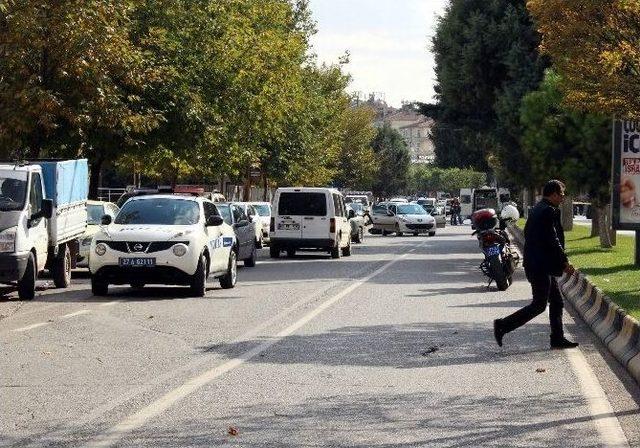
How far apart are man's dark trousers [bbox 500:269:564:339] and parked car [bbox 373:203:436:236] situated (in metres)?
50.1

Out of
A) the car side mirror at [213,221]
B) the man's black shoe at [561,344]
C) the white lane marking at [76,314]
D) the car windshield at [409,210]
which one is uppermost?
the car side mirror at [213,221]

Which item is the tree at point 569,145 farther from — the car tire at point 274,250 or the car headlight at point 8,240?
the car headlight at point 8,240

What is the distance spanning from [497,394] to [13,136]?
22595mm

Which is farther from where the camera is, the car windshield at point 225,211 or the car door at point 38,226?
the car windshield at point 225,211

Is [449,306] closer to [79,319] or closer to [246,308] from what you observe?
[246,308]

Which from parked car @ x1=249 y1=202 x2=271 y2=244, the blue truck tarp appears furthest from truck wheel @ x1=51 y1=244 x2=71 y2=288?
parked car @ x1=249 y1=202 x2=271 y2=244

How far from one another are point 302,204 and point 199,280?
51.7 ft

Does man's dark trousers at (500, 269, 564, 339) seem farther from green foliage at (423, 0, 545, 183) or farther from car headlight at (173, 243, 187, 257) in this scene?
green foliage at (423, 0, 545, 183)

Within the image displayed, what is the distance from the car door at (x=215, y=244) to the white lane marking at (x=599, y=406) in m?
10.4

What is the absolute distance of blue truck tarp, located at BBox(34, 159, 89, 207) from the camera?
24.7 metres

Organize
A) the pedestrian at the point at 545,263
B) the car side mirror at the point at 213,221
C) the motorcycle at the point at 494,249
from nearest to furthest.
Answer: the pedestrian at the point at 545,263, the car side mirror at the point at 213,221, the motorcycle at the point at 494,249

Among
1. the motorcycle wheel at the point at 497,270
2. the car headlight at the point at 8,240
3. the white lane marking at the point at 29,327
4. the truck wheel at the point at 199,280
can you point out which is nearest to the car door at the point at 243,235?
the motorcycle wheel at the point at 497,270

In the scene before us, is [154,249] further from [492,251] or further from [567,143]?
[567,143]

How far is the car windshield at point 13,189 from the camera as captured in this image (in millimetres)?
22344
